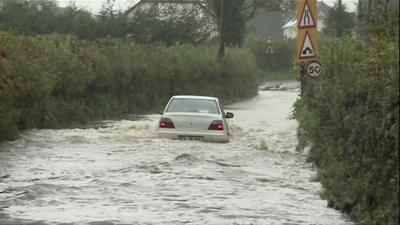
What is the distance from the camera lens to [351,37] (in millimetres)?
16766

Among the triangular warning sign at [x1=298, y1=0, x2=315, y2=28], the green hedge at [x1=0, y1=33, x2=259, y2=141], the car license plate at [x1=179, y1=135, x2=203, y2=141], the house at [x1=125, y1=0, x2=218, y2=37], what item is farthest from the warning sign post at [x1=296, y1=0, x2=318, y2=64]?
the house at [x1=125, y1=0, x2=218, y2=37]

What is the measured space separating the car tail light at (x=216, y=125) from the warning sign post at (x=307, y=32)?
2868mm

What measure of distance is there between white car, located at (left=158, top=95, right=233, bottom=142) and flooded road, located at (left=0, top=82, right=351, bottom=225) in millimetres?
262

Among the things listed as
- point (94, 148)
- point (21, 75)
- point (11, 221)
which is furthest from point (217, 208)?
point (21, 75)

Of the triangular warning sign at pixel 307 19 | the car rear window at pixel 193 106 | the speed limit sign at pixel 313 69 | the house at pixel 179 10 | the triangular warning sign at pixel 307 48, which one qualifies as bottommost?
the car rear window at pixel 193 106

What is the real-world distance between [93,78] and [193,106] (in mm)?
12013

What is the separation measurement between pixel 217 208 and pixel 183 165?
16.7ft

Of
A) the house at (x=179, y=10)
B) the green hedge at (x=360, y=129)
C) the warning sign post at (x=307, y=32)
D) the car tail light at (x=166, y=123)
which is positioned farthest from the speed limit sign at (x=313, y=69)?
the house at (x=179, y=10)

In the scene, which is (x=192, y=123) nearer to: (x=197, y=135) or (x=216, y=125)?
(x=197, y=135)

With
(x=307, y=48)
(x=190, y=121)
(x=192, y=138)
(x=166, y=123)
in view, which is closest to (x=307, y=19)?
(x=307, y=48)

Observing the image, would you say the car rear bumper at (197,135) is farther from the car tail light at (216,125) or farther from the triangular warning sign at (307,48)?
the triangular warning sign at (307,48)

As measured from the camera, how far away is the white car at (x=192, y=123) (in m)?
20.8

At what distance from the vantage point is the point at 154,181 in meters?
15.1

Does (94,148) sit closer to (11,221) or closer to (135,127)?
(135,127)
